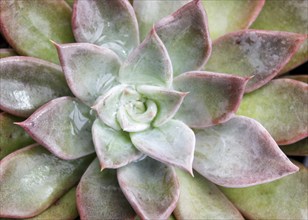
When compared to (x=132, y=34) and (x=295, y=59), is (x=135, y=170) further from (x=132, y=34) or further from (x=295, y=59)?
(x=295, y=59)

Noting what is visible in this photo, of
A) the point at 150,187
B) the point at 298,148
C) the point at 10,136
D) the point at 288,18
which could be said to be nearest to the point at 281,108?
the point at 298,148

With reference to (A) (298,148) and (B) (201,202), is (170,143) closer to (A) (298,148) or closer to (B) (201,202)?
(B) (201,202)

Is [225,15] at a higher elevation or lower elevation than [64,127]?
higher

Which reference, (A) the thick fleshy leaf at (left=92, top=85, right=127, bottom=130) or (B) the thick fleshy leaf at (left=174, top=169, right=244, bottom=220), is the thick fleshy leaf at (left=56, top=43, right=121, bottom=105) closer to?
(A) the thick fleshy leaf at (left=92, top=85, right=127, bottom=130)

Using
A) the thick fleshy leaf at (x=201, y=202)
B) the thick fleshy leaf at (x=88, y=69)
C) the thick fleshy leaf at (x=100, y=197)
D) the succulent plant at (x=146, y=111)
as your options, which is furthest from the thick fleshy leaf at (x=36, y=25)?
the thick fleshy leaf at (x=201, y=202)

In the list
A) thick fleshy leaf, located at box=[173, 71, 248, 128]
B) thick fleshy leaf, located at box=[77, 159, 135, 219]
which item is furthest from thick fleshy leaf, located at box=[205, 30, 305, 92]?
thick fleshy leaf, located at box=[77, 159, 135, 219]

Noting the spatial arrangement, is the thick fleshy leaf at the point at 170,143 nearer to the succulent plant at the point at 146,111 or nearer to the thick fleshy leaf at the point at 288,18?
the succulent plant at the point at 146,111

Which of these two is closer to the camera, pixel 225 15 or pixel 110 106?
pixel 110 106
